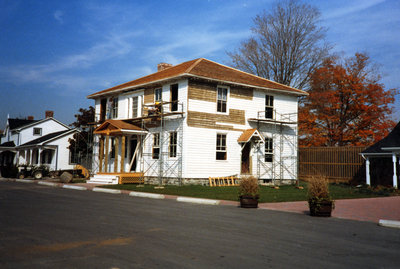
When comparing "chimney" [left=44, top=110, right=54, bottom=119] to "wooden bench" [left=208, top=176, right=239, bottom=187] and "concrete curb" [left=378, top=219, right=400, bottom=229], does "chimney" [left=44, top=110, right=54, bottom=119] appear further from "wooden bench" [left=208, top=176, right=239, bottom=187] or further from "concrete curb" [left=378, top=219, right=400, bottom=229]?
"concrete curb" [left=378, top=219, right=400, bottom=229]

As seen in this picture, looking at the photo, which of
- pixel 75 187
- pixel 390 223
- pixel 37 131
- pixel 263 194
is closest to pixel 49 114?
pixel 37 131

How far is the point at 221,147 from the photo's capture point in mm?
24359

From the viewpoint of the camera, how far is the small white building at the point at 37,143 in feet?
137

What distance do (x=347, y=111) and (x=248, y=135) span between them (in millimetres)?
12486

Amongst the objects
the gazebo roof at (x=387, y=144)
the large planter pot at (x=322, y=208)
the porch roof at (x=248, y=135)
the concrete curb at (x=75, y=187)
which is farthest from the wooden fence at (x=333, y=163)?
the concrete curb at (x=75, y=187)

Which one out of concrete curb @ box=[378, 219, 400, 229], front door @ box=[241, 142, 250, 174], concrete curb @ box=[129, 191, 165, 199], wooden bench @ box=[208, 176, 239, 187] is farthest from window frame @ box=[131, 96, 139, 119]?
concrete curb @ box=[378, 219, 400, 229]

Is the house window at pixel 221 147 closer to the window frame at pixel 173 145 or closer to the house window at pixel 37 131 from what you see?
the window frame at pixel 173 145

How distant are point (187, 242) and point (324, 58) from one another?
35170 mm

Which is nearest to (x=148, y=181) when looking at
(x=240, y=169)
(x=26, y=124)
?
(x=240, y=169)

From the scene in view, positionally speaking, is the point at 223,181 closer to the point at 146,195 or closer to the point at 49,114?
the point at 146,195

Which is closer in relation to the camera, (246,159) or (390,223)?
(390,223)

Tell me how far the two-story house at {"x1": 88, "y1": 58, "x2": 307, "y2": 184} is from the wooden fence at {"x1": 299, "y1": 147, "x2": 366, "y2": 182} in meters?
1.86

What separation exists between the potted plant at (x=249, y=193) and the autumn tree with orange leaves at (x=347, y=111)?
69.3 feet

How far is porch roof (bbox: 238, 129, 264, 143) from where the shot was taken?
2432 centimetres
